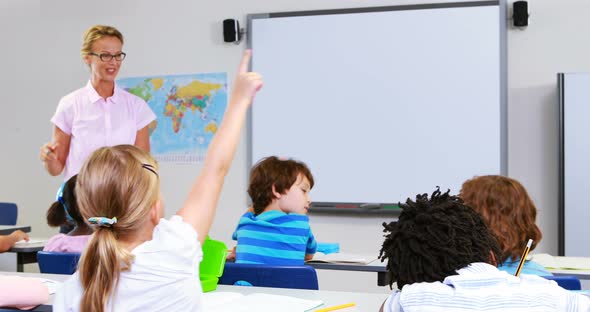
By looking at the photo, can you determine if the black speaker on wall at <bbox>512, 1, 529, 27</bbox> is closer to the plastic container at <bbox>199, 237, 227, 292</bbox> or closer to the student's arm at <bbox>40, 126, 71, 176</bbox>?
the student's arm at <bbox>40, 126, 71, 176</bbox>

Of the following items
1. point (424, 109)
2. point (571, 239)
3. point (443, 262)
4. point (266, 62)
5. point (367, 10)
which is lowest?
point (571, 239)

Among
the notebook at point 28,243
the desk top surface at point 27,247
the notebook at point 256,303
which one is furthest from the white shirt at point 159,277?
the notebook at point 28,243

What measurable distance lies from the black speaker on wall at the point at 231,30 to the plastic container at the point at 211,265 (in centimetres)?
332

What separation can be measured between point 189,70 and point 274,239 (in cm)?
294

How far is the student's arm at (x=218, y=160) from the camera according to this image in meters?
1.58

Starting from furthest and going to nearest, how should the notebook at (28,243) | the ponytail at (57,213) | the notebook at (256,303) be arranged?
the notebook at (28,243)
the ponytail at (57,213)
the notebook at (256,303)

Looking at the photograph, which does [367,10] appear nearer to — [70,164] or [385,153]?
[385,153]

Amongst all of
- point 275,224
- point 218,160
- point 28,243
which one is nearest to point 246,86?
point 218,160

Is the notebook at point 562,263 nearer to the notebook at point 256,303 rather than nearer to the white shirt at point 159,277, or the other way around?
the notebook at point 256,303

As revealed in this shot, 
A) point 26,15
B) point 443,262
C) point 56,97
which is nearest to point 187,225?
point 443,262

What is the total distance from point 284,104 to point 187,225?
144 inches

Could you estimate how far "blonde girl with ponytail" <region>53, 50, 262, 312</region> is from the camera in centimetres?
146

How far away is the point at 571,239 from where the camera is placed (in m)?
4.39

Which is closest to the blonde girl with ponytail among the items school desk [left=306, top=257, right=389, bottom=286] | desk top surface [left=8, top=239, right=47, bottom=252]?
school desk [left=306, top=257, right=389, bottom=286]
